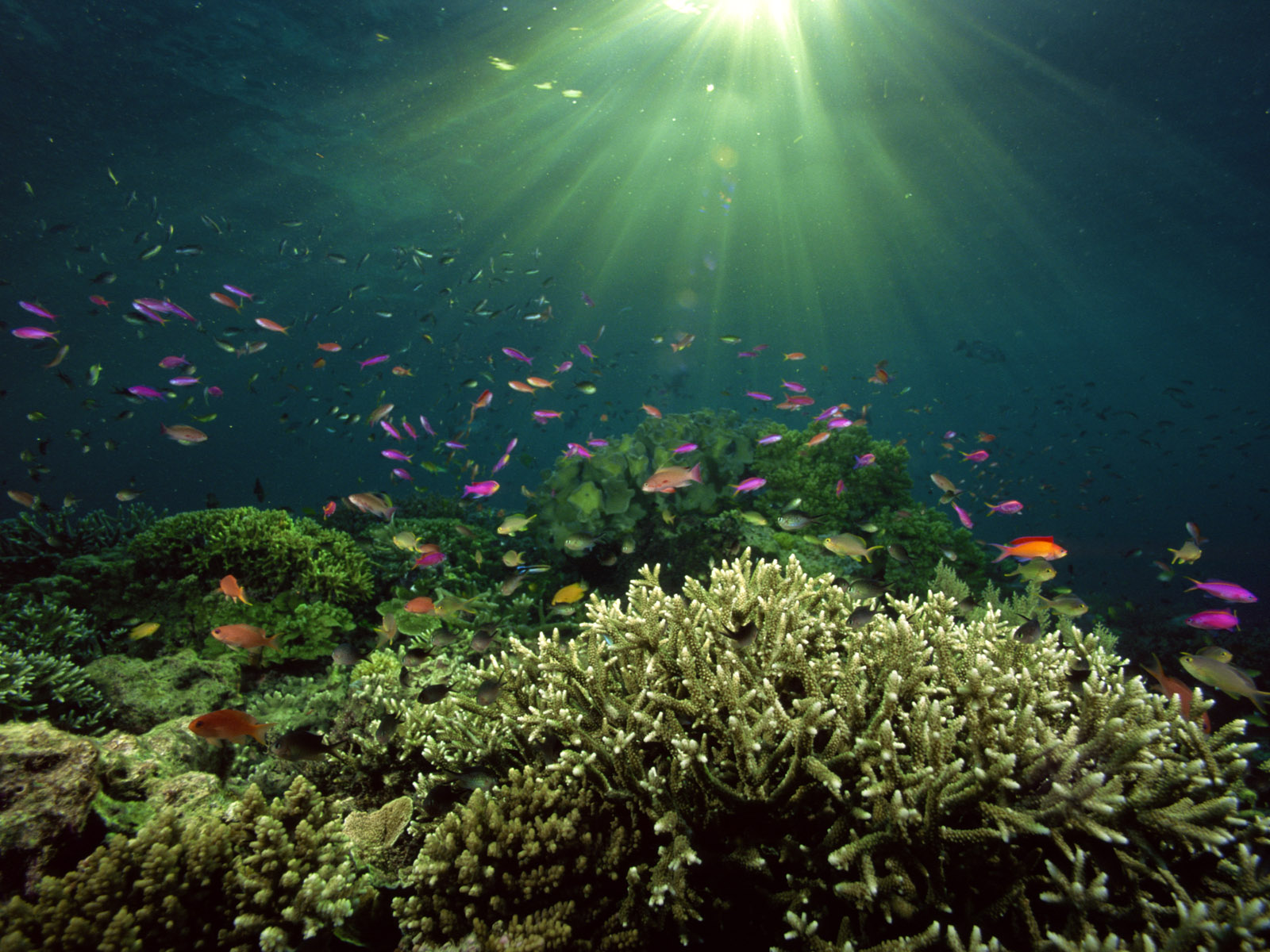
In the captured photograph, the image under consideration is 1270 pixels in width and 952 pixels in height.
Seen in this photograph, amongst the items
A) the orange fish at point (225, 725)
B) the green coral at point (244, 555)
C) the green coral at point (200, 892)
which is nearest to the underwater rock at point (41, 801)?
the green coral at point (200, 892)

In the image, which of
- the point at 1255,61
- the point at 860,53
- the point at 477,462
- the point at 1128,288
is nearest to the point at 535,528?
the point at 477,462

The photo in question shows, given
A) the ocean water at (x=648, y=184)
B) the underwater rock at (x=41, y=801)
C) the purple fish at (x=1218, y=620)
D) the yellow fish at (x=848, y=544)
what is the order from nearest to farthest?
the underwater rock at (x=41, y=801)
the purple fish at (x=1218, y=620)
the yellow fish at (x=848, y=544)
the ocean water at (x=648, y=184)

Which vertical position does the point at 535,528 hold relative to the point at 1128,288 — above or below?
above

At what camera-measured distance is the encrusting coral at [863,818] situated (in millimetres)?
2059

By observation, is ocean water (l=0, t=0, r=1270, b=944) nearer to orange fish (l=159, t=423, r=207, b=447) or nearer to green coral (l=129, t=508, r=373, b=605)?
orange fish (l=159, t=423, r=207, b=447)

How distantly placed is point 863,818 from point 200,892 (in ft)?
10.2

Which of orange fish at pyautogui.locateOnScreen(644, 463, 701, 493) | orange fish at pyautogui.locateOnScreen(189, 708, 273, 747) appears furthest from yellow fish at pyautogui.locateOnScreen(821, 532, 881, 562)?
orange fish at pyautogui.locateOnScreen(189, 708, 273, 747)

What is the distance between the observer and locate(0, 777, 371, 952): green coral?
79.6 inches

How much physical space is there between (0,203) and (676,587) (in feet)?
116

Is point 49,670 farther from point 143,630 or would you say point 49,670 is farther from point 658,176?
point 658,176

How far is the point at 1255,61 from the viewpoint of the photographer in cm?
1545

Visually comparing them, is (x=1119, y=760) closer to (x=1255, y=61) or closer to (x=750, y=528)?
(x=750, y=528)

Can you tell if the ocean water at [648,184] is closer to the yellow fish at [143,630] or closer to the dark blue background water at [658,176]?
the dark blue background water at [658,176]

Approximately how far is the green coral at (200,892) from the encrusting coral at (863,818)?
42 centimetres
